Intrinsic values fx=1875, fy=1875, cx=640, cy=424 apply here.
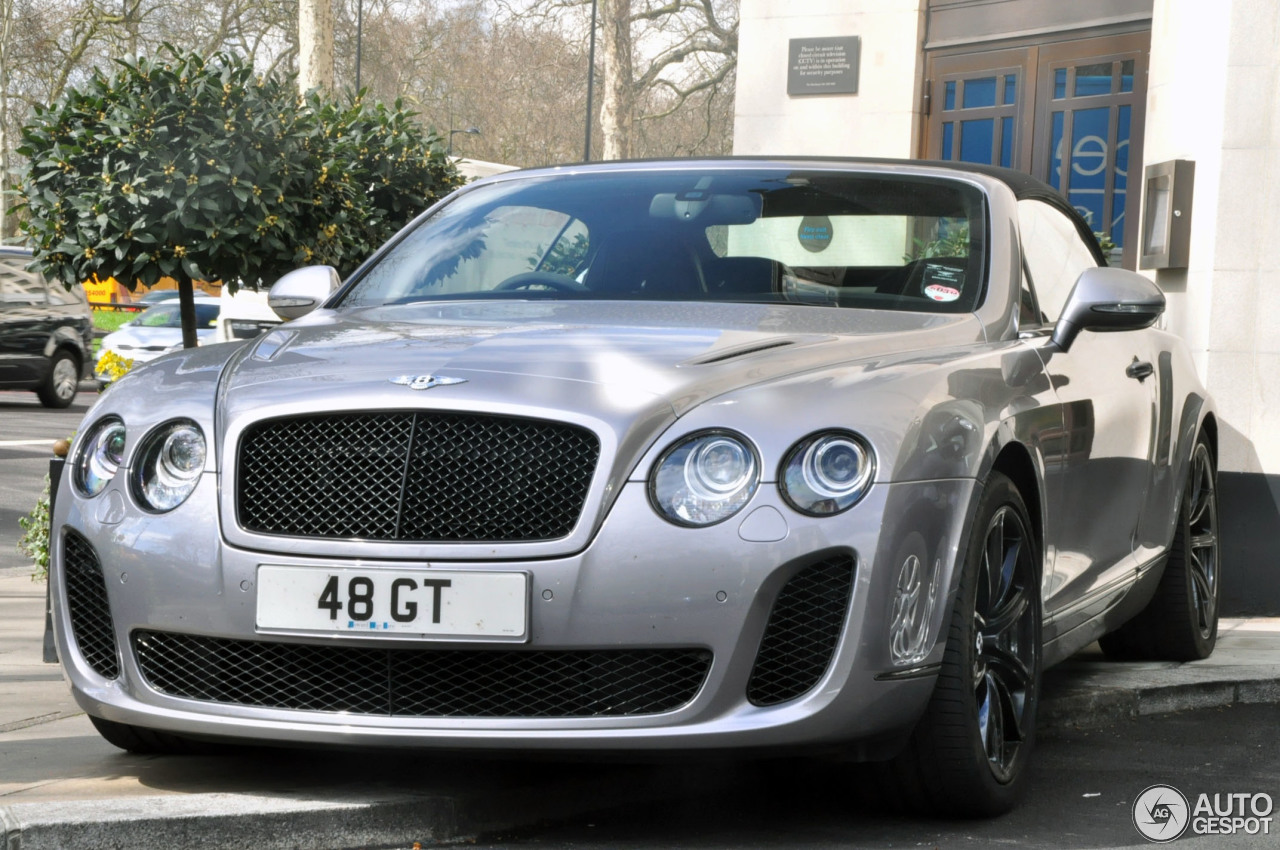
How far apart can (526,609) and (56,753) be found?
4.89 ft

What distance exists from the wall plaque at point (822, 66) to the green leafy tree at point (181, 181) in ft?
21.0

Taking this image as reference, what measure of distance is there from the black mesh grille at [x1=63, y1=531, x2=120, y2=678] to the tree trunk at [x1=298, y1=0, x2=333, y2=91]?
1215 centimetres

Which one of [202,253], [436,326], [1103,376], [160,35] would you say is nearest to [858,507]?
[436,326]

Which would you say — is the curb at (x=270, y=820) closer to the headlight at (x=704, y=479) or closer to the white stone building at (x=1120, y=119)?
the headlight at (x=704, y=479)

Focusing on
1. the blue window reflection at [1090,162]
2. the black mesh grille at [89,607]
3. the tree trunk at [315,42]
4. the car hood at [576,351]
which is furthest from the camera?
the tree trunk at [315,42]

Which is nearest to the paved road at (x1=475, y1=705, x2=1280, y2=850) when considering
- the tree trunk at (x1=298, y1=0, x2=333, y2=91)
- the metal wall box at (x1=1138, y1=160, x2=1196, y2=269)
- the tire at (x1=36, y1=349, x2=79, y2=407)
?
the metal wall box at (x1=1138, y1=160, x2=1196, y2=269)

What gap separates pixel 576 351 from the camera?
3.84 metres

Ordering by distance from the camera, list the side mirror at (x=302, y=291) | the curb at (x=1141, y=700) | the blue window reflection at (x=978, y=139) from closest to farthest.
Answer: the side mirror at (x=302, y=291) → the curb at (x=1141, y=700) → the blue window reflection at (x=978, y=139)

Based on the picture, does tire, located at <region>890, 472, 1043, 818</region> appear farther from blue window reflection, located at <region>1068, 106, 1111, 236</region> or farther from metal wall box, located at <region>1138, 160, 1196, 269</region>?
blue window reflection, located at <region>1068, 106, 1111, 236</region>

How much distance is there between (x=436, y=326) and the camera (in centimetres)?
421

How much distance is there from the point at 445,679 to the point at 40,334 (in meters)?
19.4

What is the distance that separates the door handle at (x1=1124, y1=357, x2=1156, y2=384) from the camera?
17.9 feet

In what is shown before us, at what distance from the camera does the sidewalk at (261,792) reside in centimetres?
357

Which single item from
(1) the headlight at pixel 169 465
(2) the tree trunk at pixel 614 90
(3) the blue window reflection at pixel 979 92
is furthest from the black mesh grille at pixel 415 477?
(2) the tree trunk at pixel 614 90
